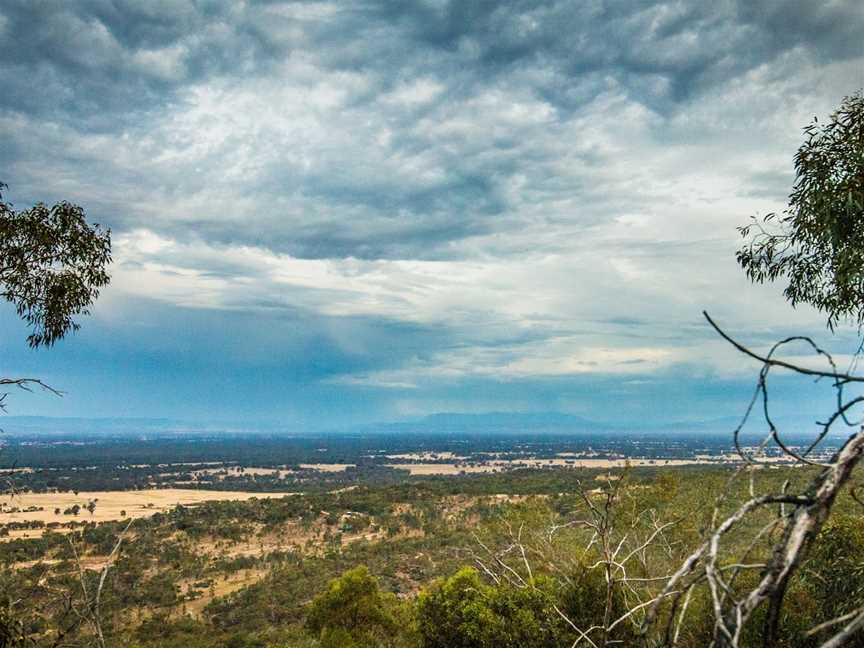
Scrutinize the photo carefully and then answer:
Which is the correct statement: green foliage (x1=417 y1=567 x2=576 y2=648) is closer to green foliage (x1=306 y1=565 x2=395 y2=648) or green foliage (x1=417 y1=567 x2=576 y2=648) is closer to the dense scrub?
the dense scrub

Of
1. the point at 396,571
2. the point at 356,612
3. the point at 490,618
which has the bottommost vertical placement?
the point at 396,571

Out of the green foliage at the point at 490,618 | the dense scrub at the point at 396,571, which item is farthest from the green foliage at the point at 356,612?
the green foliage at the point at 490,618

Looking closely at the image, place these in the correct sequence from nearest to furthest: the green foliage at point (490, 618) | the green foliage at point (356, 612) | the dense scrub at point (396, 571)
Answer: the dense scrub at point (396, 571) → the green foliage at point (490, 618) → the green foliage at point (356, 612)

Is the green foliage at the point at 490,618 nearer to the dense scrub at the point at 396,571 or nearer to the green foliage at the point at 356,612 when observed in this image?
the dense scrub at the point at 396,571

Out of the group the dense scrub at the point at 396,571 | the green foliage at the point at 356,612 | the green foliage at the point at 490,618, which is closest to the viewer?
the dense scrub at the point at 396,571

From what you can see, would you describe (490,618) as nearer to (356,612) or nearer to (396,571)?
(356,612)

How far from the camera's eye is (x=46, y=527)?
48.9m

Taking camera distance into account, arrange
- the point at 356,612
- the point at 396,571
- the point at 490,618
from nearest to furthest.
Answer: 1. the point at 490,618
2. the point at 356,612
3. the point at 396,571

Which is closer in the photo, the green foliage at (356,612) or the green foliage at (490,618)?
the green foliage at (490,618)

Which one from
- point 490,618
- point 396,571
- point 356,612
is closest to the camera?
point 490,618

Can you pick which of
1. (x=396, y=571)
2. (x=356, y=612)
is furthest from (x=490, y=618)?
(x=396, y=571)

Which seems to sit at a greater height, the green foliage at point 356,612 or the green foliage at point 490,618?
the green foliage at point 490,618

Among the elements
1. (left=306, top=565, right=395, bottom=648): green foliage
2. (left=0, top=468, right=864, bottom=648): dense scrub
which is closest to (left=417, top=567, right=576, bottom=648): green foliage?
(left=0, top=468, right=864, bottom=648): dense scrub

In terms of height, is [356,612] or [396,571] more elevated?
[356,612]
